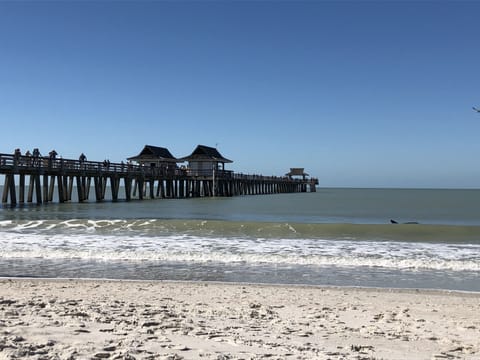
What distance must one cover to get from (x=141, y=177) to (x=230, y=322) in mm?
43460

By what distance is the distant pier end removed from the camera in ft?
110

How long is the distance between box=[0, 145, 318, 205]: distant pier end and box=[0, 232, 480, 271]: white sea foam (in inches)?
700

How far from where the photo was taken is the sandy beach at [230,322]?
455 centimetres

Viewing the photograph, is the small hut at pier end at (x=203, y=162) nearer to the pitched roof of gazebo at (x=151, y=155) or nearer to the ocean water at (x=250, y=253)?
the pitched roof of gazebo at (x=151, y=155)

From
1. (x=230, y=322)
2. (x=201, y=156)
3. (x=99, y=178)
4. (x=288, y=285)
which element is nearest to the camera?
(x=230, y=322)

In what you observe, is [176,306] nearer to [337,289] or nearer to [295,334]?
[295,334]

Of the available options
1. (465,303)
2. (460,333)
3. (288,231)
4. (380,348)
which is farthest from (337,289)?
(288,231)

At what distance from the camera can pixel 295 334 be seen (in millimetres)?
5355

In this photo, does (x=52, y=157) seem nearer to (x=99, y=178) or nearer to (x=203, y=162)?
(x=99, y=178)

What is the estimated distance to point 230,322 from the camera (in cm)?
592

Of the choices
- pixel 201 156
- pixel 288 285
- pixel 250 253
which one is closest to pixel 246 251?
pixel 250 253

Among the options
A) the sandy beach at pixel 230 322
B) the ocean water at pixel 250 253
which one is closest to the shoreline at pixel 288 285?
the sandy beach at pixel 230 322

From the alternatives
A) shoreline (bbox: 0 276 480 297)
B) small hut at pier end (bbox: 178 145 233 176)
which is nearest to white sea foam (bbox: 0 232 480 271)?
shoreline (bbox: 0 276 480 297)

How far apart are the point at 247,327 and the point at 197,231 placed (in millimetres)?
13681
